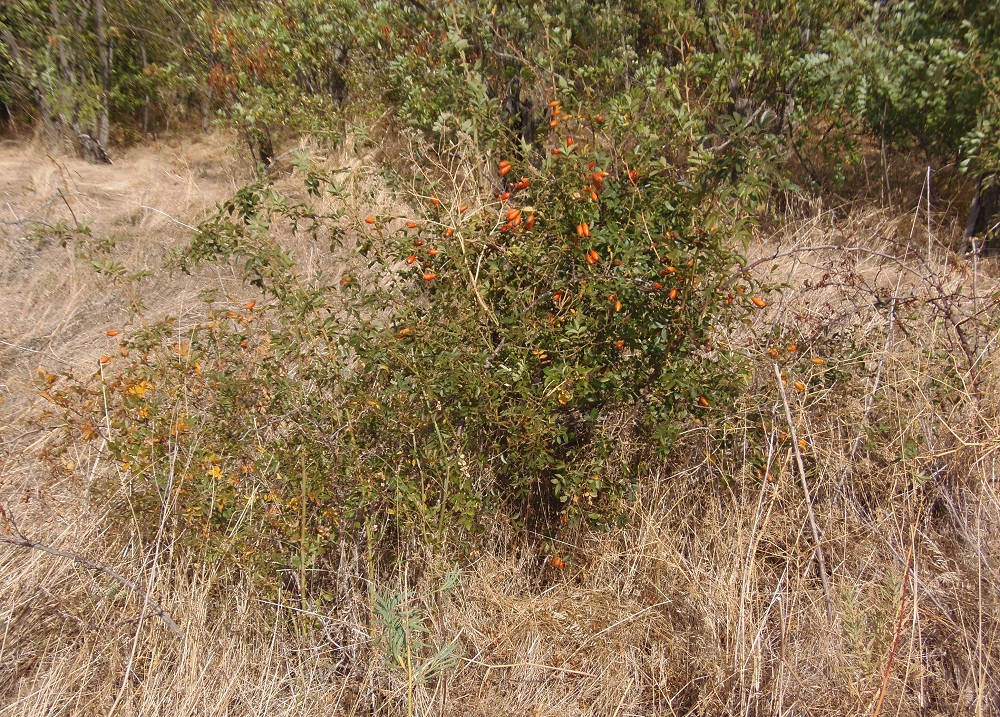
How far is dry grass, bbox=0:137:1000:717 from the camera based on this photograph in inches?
88.7

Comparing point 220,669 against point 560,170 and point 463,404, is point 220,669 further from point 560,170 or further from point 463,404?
point 560,170

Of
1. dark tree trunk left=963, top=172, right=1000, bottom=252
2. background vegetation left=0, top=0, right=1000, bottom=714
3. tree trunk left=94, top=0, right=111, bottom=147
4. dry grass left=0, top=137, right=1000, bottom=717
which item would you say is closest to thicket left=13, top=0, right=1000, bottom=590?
background vegetation left=0, top=0, right=1000, bottom=714

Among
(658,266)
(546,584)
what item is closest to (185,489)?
(546,584)

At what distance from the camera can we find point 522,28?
16.1ft

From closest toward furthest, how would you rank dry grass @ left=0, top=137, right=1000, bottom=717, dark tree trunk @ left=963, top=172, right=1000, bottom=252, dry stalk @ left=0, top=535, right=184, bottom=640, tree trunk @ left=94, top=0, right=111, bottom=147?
dry grass @ left=0, top=137, right=1000, bottom=717 < dry stalk @ left=0, top=535, right=184, bottom=640 < dark tree trunk @ left=963, top=172, right=1000, bottom=252 < tree trunk @ left=94, top=0, right=111, bottom=147

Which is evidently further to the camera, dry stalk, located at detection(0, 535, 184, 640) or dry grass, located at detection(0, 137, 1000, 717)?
dry stalk, located at detection(0, 535, 184, 640)

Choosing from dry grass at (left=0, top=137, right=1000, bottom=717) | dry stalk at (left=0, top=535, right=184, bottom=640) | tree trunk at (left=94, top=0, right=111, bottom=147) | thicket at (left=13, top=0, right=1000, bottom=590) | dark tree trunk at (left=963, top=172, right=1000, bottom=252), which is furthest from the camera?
tree trunk at (left=94, top=0, right=111, bottom=147)

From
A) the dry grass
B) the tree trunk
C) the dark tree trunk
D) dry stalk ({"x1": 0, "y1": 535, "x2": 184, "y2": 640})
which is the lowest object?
the dark tree trunk

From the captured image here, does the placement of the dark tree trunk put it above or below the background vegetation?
below

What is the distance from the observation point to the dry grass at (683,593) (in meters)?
2.25

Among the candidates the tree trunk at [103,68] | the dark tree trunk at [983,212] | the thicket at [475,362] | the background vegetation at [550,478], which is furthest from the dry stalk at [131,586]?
the tree trunk at [103,68]

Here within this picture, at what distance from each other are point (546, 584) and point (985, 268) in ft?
12.3

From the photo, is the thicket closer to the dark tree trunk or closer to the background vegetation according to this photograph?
the background vegetation

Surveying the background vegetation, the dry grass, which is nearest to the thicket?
the background vegetation
